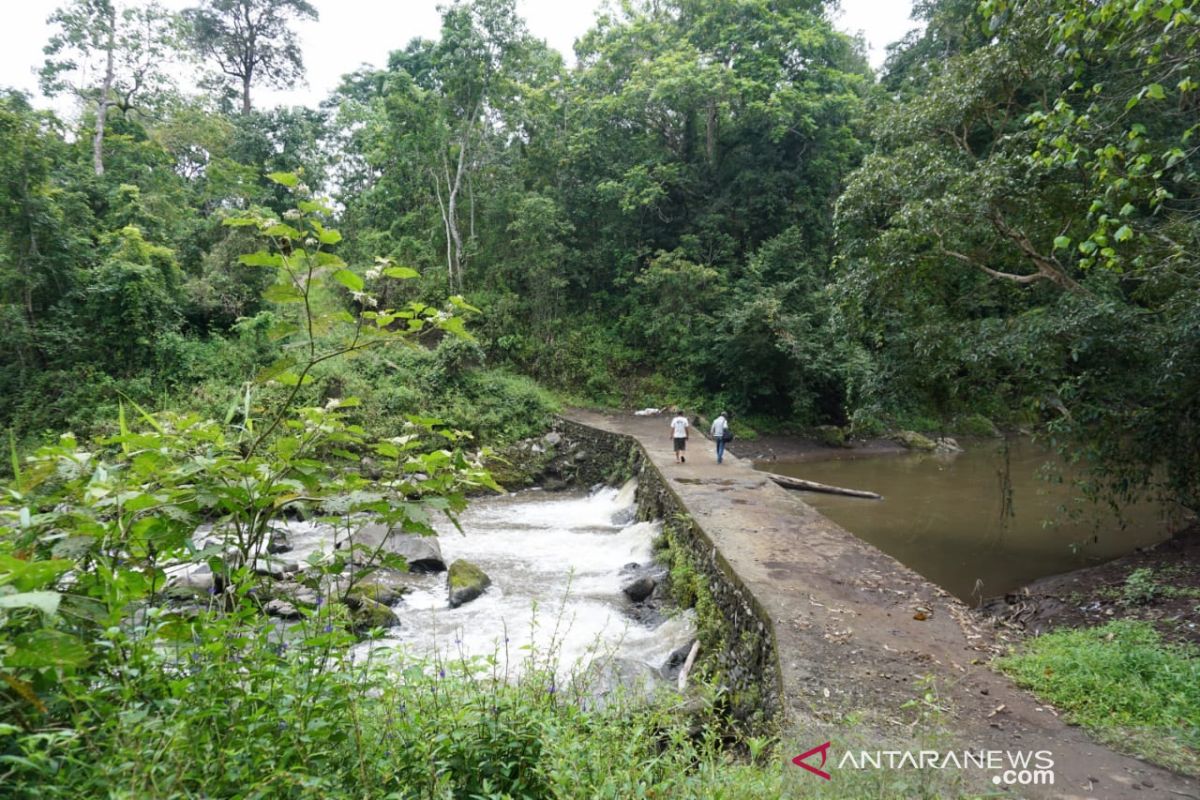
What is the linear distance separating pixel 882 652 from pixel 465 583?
479 centimetres

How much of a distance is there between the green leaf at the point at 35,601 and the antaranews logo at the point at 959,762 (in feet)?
9.28

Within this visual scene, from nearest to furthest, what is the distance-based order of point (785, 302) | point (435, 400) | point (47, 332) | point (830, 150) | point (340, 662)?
point (340, 662) → point (47, 332) → point (435, 400) → point (785, 302) → point (830, 150)

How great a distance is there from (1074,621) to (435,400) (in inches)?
552

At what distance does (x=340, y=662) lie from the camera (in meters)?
2.22

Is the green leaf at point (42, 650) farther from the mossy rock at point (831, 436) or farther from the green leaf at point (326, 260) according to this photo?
the mossy rock at point (831, 436)

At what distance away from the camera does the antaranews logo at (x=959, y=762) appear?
2826mm

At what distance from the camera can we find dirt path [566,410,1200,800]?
A: 305cm

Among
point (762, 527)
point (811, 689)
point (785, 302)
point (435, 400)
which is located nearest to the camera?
point (811, 689)

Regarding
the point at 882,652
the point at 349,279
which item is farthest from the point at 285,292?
the point at 882,652

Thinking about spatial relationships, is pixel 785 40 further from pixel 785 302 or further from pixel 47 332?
pixel 47 332

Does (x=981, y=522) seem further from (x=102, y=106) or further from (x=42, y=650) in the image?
(x=102, y=106)

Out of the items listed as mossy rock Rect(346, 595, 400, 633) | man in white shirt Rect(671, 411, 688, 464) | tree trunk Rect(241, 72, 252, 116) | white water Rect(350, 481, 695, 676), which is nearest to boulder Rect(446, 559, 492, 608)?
white water Rect(350, 481, 695, 676)

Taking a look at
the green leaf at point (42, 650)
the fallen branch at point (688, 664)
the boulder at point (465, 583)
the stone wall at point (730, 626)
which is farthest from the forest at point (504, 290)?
the fallen branch at point (688, 664)

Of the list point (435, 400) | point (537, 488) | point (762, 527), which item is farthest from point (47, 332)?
point (762, 527)
